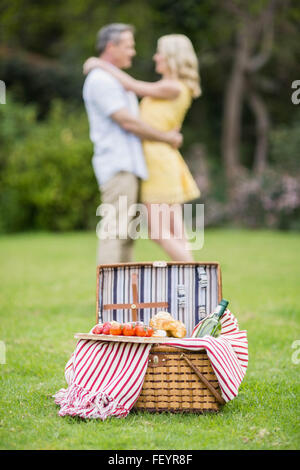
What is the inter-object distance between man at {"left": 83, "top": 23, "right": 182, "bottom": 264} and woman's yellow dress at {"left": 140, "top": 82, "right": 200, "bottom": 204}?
7 cm

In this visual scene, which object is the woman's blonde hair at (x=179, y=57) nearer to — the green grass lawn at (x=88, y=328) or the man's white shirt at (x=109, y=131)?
the man's white shirt at (x=109, y=131)

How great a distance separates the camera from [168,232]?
482 centimetres

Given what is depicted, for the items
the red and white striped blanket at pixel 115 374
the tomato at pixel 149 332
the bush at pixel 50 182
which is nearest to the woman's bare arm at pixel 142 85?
the tomato at pixel 149 332

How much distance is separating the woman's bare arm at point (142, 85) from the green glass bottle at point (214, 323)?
2.07 meters

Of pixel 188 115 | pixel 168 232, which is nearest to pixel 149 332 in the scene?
pixel 168 232

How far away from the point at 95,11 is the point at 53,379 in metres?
15.3

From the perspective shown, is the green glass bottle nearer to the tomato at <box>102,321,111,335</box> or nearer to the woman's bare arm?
the tomato at <box>102,321,111,335</box>

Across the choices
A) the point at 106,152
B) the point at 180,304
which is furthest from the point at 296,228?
the point at 180,304

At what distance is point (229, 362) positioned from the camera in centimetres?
302

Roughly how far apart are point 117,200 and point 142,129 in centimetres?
57

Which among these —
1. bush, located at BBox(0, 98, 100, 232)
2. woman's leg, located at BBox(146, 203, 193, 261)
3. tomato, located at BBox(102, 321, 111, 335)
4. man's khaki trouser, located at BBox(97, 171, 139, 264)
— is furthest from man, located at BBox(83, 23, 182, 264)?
bush, located at BBox(0, 98, 100, 232)

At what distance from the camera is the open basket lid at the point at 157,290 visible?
3.57 m

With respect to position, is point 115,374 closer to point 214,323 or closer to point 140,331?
point 140,331
